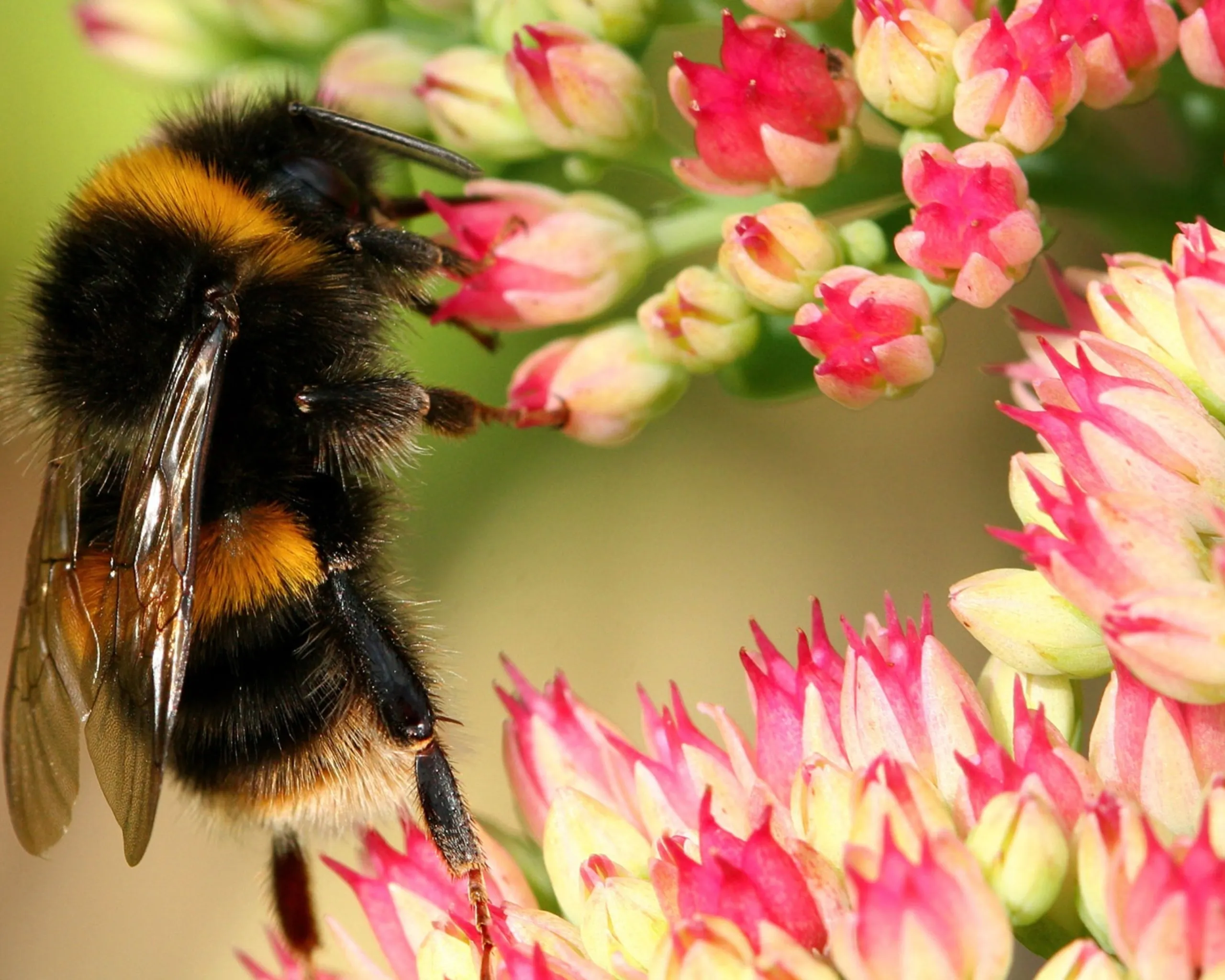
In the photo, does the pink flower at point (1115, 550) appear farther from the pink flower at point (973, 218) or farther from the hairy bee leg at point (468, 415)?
the hairy bee leg at point (468, 415)

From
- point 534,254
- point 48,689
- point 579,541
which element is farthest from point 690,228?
point 579,541

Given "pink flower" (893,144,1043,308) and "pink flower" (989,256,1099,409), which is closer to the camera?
"pink flower" (893,144,1043,308)

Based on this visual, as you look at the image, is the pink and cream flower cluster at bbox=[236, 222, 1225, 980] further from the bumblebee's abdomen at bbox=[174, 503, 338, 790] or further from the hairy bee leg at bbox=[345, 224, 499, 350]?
the hairy bee leg at bbox=[345, 224, 499, 350]

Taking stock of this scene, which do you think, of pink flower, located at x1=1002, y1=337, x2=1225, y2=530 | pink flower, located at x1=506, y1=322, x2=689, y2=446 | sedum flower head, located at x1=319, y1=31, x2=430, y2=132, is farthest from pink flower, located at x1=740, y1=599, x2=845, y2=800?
sedum flower head, located at x1=319, y1=31, x2=430, y2=132

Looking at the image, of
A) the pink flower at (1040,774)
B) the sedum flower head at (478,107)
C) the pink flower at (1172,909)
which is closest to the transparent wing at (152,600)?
the sedum flower head at (478,107)

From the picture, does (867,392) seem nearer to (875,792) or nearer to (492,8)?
(875,792)

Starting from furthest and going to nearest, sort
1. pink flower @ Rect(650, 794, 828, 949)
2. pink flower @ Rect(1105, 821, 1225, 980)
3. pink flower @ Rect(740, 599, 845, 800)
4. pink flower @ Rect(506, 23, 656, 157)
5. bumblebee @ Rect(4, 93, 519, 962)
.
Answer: pink flower @ Rect(506, 23, 656, 157) → bumblebee @ Rect(4, 93, 519, 962) → pink flower @ Rect(740, 599, 845, 800) → pink flower @ Rect(650, 794, 828, 949) → pink flower @ Rect(1105, 821, 1225, 980)

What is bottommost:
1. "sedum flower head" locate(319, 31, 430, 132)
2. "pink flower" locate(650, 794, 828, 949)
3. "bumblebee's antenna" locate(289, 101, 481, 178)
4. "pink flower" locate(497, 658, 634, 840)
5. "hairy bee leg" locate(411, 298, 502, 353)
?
"pink flower" locate(650, 794, 828, 949)
